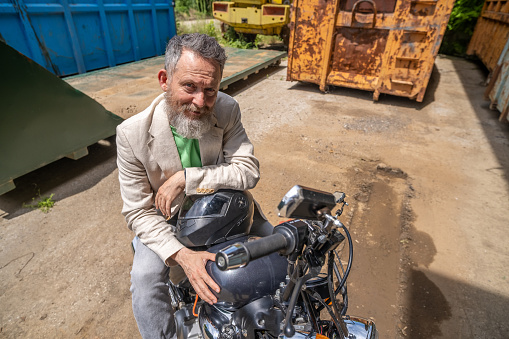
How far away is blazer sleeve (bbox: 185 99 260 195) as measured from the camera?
1.42 meters

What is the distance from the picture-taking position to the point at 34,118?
2809 mm

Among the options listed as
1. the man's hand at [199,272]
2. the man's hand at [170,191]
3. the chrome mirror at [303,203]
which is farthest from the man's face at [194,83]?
the chrome mirror at [303,203]

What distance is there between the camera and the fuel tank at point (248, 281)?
1070 mm

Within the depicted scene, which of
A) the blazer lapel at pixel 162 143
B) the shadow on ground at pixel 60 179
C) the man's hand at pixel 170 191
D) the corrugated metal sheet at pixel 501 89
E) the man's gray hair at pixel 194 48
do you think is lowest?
the shadow on ground at pixel 60 179

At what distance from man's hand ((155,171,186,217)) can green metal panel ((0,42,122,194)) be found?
2.18 m

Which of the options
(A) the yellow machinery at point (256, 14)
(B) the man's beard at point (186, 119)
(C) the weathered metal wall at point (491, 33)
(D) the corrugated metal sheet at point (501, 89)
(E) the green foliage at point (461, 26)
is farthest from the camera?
(E) the green foliage at point (461, 26)

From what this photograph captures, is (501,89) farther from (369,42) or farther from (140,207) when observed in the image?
(140,207)

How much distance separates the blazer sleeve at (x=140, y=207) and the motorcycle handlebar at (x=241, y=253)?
2.17 ft

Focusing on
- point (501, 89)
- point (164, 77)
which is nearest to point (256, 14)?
point (501, 89)

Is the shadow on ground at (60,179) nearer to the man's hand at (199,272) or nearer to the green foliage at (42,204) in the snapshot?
the green foliage at (42,204)

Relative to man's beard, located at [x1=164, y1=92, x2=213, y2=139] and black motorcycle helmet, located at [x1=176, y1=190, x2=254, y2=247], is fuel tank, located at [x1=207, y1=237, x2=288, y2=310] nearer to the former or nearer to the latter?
black motorcycle helmet, located at [x1=176, y1=190, x2=254, y2=247]

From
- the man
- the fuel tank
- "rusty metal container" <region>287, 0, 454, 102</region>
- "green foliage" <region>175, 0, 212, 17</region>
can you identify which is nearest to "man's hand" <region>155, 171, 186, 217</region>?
the man

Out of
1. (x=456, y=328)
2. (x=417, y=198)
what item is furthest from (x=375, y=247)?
(x=417, y=198)

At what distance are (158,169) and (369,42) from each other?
522 centimetres
